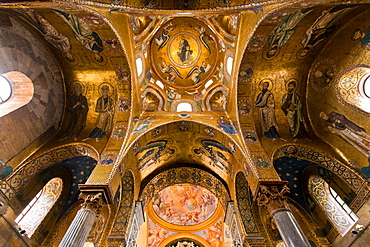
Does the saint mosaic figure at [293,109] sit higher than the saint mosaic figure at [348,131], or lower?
higher

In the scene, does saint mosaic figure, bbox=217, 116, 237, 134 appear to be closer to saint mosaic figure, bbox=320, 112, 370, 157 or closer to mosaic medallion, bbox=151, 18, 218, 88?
mosaic medallion, bbox=151, 18, 218, 88

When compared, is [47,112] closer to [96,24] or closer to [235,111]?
[96,24]

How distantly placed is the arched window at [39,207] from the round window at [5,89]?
3.44 metres

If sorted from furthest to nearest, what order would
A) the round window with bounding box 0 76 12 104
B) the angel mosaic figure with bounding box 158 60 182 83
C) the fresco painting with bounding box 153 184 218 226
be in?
the fresco painting with bounding box 153 184 218 226 → the angel mosaic figure with bounding box 158 60 182 83 → the round window with bounding box 0 76 12 104

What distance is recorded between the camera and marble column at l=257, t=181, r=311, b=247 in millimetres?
5720

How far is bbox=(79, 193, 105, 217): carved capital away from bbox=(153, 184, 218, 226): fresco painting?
415 inches

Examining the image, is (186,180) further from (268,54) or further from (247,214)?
(268,54)

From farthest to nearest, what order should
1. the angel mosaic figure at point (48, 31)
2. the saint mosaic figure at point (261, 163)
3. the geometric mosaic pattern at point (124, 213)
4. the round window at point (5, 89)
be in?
the geometric mosaic pattern at point (124, 213) < the saint mosaic figure at point (261, 163) < the round window at point (5, 89) < the angel mosaic figure at point (48, 31)

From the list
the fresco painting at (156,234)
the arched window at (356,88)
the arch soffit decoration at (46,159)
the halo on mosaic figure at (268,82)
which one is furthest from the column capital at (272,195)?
the fresco painting at (156,234)

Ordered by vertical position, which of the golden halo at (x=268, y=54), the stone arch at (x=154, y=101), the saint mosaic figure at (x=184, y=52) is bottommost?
the golden halo at (x=268, y=54)

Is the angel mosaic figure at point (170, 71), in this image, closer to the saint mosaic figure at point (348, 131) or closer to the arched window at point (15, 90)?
the arched window at point (15, 90)

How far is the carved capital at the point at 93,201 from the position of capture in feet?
21.3

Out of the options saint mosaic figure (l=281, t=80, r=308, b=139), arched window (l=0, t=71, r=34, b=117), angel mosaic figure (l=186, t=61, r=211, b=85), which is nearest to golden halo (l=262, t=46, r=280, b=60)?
saint mosaic figure (l=281, t=80, r=308, b=139)

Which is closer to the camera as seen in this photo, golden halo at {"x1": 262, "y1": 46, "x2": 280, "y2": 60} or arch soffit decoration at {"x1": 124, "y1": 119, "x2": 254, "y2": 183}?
arch soffit decoration at {"x1": 124, "y1": 119, "x2": 254, "y2": 183}
